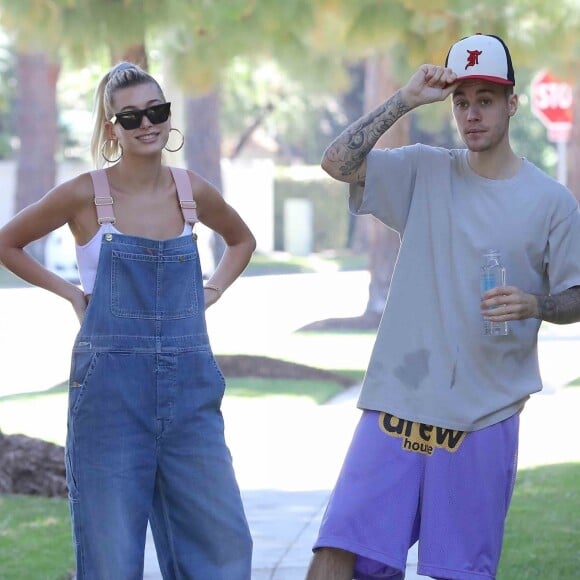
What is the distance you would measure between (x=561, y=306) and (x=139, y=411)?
118 cm

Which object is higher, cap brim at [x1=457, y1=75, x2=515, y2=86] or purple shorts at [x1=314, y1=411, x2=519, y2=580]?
cap brim at [x1=457, y1=75, x2=515, y2=86]

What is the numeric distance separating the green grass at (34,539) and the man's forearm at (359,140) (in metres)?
2.54

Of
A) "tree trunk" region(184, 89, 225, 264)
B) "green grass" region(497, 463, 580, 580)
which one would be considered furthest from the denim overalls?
"tree trunk" region(184, 89, 225, 264)

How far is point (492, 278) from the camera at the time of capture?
3980mm

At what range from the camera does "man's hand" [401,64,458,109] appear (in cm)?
406

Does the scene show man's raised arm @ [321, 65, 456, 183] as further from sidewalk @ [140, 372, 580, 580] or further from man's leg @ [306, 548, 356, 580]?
sidewalk @ [140, 372, 580, 580]

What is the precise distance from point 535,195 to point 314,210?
1560 inches

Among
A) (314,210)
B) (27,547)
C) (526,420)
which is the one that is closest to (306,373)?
(526,420)

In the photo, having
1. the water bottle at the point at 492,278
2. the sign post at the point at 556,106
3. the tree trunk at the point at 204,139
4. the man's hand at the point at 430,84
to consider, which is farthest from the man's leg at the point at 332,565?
the tree trunk at the point at 204,139

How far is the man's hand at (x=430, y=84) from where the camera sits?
13.3ft

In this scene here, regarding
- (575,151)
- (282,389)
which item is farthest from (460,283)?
(575,151)

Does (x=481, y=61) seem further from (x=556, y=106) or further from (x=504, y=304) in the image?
(x=556, y=106)

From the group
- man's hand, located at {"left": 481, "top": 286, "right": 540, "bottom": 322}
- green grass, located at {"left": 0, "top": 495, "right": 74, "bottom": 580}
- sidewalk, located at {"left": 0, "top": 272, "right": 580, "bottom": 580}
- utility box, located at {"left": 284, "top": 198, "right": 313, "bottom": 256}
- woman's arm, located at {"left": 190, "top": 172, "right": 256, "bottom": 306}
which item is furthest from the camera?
utility box, located at {"left": 284, "top": 198, "right": 313, "bottom": 256}

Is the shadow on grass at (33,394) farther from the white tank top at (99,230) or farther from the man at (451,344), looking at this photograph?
the man at (451,344)
